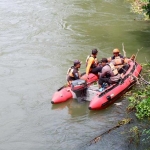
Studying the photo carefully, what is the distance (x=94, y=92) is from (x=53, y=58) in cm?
496

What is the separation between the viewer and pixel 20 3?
23.1m

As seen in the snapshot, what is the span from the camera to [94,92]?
10.1 meters

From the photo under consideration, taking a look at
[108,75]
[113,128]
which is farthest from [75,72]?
[113,128]

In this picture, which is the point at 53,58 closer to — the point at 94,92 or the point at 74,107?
the point at 74,107

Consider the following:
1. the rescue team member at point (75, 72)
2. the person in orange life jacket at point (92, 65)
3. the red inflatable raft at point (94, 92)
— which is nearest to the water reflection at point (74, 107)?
the red inflatable raft at point (94, 92)

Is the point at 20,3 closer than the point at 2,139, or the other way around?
the point at 2,139

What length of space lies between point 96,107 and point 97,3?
47.5 feet

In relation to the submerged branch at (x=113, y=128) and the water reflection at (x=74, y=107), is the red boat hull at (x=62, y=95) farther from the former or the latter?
the submerged branch at (x=113, y=128)

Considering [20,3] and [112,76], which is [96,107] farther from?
[20,3]

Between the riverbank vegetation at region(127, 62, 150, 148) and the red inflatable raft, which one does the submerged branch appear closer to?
the riverbank vegetation at region(127, 62, 150, 148)

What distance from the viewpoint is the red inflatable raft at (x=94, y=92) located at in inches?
386

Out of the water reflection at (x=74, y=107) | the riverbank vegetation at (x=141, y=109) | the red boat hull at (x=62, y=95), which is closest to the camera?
the riverbank vegetation at (x=141, y=109)

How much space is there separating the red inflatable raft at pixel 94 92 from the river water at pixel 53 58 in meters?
0.24

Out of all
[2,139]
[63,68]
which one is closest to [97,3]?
[63,68]
